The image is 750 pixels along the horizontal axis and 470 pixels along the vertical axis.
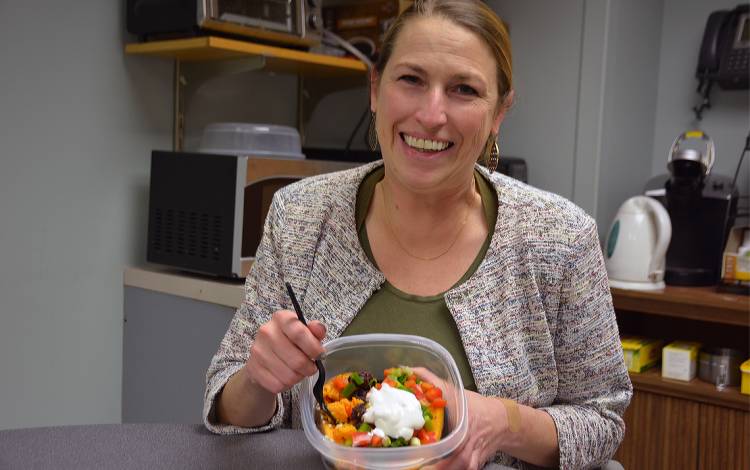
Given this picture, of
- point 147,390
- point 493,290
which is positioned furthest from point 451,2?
point 147,390

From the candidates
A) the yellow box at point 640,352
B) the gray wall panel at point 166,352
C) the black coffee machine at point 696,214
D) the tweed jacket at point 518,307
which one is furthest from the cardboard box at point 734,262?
the gray wall panel at point 166,352

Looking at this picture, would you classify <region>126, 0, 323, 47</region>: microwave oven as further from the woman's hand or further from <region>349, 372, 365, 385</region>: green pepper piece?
<region>349, 372, 365, 385</region>: green pepper piece

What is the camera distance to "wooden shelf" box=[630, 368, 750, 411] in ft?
6.30

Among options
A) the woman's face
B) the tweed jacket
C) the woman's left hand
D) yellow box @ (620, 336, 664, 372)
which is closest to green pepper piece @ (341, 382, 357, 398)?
the woman's left hand

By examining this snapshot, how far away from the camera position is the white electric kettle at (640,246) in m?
2.10

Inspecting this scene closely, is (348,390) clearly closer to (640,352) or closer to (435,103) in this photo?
(435,103)

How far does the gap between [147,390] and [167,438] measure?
1.19m

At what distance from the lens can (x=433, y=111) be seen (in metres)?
1.20

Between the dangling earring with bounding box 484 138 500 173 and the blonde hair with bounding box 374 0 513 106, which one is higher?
the blonde hair with bounding box 374 0 513 106

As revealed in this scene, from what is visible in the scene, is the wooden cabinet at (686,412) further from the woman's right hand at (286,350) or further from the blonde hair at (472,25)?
the woman's right hand at (286,350)

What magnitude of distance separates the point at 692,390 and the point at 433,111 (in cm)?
121

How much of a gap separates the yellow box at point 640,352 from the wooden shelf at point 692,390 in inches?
1.0

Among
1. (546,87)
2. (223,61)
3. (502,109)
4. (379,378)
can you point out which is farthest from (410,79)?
(546,87)

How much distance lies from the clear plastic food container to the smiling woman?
19 centimetres
